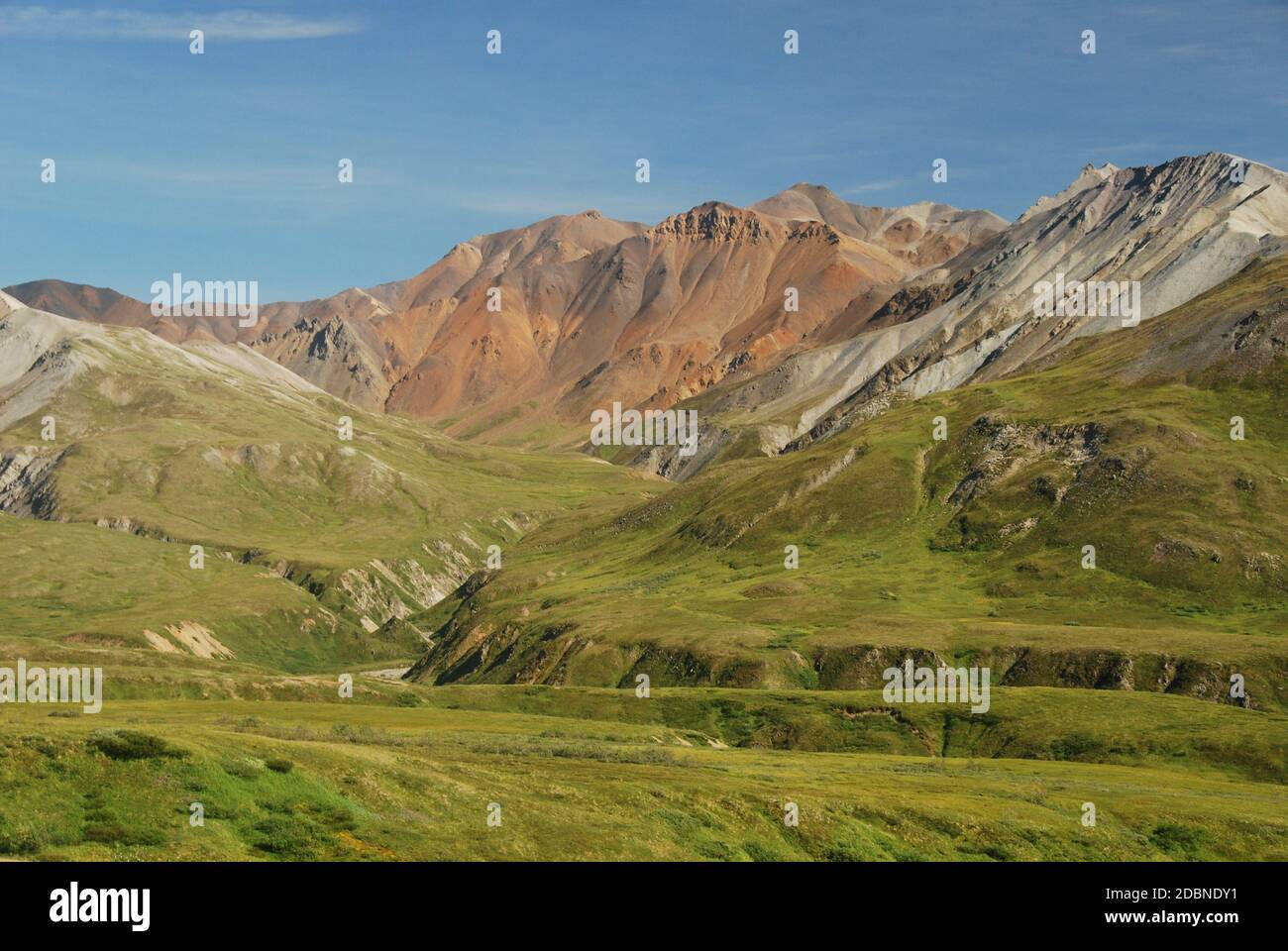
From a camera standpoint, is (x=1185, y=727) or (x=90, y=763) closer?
(x=90, y=763)

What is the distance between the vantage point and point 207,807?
5966 centimetres

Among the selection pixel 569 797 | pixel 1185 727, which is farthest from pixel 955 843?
pixel 1185 727
